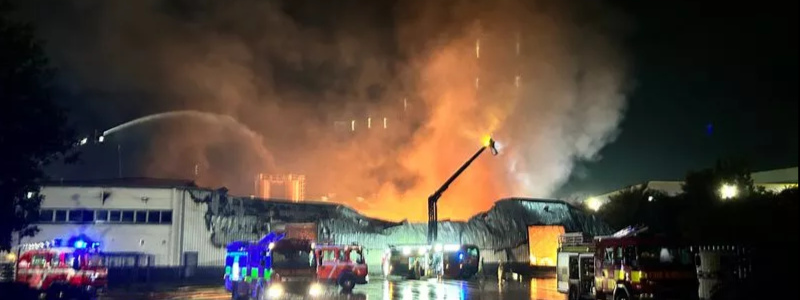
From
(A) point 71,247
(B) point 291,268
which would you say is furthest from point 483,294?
(A) point 71,247

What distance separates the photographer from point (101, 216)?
38844 millimetres

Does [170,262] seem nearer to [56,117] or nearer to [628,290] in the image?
[56,117]

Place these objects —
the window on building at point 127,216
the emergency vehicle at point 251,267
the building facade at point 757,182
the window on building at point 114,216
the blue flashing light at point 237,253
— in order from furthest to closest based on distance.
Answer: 1. the building facade at point 757,182
2. the window on building at point 127,216
3. the window on building at point 114,216
4. the blue flashing light at point 237,253
5. the emergency vehicle at point 251,267

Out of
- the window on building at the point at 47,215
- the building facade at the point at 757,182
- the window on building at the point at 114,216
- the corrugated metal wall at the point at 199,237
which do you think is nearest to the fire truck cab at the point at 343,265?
the corrugated metal wall at the point at 199,237

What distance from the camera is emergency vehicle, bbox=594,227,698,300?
17.4 meters

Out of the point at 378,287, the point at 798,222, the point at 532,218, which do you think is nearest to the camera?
the point at 798,222

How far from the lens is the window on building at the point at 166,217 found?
1558 inches

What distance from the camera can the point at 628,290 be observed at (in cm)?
1788

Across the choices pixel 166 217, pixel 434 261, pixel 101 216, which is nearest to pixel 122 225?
pixel 101 216

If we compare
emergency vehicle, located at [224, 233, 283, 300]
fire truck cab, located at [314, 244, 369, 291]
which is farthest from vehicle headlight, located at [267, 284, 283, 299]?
fire truck cab, located at [314, 244, 369, 291]

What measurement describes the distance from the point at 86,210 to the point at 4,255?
4.78 meters

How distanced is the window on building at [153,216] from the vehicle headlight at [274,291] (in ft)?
64.2

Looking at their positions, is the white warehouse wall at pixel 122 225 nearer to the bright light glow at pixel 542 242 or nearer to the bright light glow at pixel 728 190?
the bright light glow at pixel 542 242

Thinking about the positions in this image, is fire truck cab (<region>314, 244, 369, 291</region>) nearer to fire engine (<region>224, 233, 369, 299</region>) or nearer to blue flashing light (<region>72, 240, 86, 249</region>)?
fire engine (<region>224, 233, 369, 299</region>)
